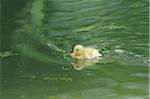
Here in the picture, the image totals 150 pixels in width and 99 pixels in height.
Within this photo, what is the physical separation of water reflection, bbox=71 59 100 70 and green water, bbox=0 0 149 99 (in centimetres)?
1

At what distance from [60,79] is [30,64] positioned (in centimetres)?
95

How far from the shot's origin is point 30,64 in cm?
748

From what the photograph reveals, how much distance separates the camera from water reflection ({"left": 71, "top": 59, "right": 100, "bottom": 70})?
729 centimetres

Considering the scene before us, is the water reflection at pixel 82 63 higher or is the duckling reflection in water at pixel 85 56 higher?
the duckling reflection in water at pixel 85 56

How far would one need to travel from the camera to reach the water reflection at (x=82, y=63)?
23.9 ft

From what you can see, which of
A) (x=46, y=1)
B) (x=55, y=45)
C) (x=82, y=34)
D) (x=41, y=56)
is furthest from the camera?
(x=46, y=1)

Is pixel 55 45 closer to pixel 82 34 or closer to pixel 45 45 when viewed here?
pixel 45 45

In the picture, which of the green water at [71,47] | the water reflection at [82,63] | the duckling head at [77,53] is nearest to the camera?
the green water at [71,47]

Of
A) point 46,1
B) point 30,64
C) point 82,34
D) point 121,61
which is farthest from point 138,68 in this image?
point 46,1

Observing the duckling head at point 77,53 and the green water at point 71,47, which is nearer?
the green water at point 71,47

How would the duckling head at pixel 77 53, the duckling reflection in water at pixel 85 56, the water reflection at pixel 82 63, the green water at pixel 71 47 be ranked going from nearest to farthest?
the green water at pixel 71 47
the water reflection at pixel 82 63
the duckling reflection in water at pixel 85 56
the duckling head at pixel 77 53

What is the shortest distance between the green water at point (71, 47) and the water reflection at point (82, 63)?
14 mm

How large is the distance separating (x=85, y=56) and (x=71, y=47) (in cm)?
68

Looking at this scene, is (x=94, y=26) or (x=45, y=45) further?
(x=94, y=26)
